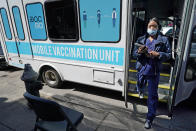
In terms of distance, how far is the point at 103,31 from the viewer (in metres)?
2.66

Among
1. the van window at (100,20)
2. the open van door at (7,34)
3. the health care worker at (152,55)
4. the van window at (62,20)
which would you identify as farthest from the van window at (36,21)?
the health care worker at (152,55)

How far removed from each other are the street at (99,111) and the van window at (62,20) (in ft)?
5.06

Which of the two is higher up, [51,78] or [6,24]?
[6,24]

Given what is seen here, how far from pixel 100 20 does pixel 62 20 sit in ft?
3.54

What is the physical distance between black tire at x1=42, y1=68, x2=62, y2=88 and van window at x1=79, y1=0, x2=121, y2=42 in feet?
4.94

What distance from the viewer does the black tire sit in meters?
3.72

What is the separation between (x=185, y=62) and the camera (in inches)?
90.0

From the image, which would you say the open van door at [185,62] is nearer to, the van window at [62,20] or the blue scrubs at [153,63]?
the blue scrubs at [153,63]

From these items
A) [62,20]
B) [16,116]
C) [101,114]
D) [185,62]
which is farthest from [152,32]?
[16,116]

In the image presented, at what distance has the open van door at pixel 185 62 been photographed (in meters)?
1.97

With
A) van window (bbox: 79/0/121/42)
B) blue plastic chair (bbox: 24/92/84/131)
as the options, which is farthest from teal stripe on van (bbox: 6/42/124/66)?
blue plastic chair (bbox: 24/92/84/131)

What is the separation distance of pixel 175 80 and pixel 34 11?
3661 mm

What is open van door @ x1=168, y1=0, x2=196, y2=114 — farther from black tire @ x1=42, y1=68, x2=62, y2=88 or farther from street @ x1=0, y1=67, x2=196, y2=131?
black tire @ x1=42, y1=68, x2=62, y2=88

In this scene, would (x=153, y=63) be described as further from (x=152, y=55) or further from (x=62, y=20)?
(x=62, y=20)
